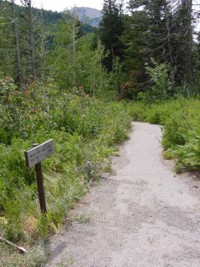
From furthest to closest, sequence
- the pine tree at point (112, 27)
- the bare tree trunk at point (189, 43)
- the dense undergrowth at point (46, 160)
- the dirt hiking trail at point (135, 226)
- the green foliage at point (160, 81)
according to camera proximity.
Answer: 1. the pine tree at point (112, 27)
2. the green foliage at point (160, 81)
3. the bare tree trunk at point (189, 43)
4. the dense undergrowth at point (46, 160)
5. the dirt hiking trail at point (135, 226)

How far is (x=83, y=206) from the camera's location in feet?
15.5

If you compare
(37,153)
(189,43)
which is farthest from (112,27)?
(37,153)

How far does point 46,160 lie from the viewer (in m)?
5.70

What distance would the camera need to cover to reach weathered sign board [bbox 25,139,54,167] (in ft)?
11.6

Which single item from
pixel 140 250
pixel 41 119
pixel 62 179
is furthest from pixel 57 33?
pixel 140 250

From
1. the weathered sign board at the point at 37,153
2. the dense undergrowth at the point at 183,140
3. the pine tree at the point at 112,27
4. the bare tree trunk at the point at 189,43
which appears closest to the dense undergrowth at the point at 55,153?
the dense undergrowth at the point at 183,140

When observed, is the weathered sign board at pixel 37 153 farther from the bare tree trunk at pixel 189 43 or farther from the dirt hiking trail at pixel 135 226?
the bare tree trunk at pixel 189 43

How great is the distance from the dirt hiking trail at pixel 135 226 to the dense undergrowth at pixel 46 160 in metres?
0.31

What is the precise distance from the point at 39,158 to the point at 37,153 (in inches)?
2.9

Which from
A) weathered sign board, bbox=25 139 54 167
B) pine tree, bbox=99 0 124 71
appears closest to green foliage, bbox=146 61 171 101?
pine tree, bbox=99 0 124 71

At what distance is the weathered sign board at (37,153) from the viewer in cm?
354

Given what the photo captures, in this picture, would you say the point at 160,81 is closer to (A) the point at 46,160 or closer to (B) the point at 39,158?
(A) the point at 46,160

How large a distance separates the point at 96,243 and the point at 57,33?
3162 centimetres

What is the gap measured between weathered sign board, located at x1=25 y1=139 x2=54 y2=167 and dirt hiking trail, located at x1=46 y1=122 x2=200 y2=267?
1022 millimetres
